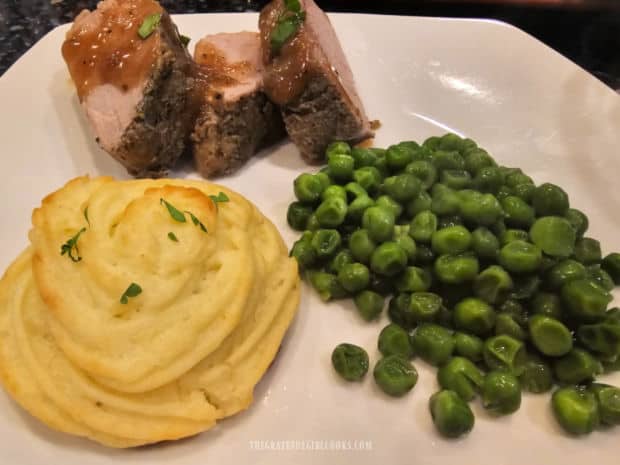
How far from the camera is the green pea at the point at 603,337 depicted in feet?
7.25

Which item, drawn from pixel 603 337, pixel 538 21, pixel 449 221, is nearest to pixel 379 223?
pixel 449 221

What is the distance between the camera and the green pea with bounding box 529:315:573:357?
221 cm

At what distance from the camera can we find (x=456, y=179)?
2836mm

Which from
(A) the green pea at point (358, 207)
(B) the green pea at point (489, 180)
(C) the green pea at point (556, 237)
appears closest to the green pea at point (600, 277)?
(C) the green pea at point (556, 237)

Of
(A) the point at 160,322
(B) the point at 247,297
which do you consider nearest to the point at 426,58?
(B) the point at 247,297

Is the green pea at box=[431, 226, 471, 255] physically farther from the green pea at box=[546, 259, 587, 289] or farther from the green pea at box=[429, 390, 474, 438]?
the green pea at box=[429, 390, 474, 438]

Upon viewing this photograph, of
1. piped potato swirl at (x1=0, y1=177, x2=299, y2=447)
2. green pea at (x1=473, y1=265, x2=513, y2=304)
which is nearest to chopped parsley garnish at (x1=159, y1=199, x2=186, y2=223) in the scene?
piped potato swirl at (x1=0, y1=177, x2=299, y2=447)

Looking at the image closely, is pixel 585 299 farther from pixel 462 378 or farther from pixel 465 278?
pixel 462 378

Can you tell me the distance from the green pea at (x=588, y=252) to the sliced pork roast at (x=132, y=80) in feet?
6.80

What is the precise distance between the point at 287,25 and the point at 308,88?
37cm

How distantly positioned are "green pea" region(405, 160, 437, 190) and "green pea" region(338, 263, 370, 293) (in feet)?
1.87

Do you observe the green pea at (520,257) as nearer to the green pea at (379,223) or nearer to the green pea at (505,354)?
the green pea at (505,354)

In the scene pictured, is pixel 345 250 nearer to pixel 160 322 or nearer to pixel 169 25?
pixel 160 322

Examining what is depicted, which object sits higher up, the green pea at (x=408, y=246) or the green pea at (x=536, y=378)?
the green pea at (x=408, y=246)
